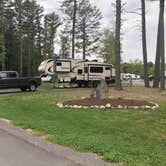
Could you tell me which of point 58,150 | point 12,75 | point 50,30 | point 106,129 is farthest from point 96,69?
point 50,30

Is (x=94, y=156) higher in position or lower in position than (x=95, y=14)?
lower

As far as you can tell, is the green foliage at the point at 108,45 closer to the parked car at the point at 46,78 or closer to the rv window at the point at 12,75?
the parked car at the point at 46,78

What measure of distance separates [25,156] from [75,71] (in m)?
36.0

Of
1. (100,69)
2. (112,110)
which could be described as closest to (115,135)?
(112,110)

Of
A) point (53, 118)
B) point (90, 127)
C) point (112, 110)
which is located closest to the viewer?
point (90, 127)

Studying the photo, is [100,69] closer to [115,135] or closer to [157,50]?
[157,50]

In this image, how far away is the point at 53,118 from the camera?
1567 cm

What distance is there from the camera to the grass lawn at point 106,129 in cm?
916

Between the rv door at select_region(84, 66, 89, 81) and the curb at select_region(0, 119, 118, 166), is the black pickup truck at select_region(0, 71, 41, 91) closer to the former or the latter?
the rv door at select_region(84, 66, 89, 81)

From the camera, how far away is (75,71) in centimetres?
4500

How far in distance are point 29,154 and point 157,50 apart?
1258 inches

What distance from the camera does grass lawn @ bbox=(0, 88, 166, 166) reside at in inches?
360

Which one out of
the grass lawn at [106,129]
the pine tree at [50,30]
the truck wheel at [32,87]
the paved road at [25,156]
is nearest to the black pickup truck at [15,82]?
the truck wheel at [32,87]

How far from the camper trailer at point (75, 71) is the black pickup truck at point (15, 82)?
7.03m
